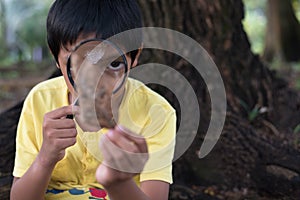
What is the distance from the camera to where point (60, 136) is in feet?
5.41

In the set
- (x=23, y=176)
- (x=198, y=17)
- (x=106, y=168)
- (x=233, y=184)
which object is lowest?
(x=233, y=184)

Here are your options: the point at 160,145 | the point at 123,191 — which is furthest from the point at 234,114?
the point at 123,191

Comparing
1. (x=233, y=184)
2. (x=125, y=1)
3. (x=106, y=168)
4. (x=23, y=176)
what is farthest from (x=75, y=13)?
(x=233, y=184)

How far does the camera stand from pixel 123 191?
1.48 metres

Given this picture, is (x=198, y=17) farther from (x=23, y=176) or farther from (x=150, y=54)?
(x=23, y=176)

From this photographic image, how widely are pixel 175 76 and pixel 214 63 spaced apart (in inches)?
12.9

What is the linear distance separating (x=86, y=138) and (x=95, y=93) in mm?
329

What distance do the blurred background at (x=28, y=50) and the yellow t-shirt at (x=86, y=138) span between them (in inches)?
121

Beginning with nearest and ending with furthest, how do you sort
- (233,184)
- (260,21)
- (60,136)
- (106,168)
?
(106,168) → (60,136) → (233,184) → (260,21)

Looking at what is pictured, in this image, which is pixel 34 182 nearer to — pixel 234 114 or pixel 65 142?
pixel 65 142

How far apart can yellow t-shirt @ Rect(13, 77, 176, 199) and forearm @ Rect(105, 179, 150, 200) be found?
47cm

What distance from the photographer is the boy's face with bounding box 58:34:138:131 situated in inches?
68.7

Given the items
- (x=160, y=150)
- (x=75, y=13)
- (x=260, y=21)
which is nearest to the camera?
(x=75, y=13)

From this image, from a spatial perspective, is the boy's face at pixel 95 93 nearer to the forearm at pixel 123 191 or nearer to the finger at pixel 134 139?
the forearm at pixel 123 191
